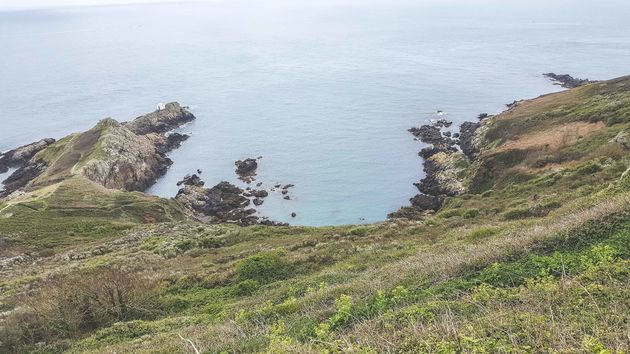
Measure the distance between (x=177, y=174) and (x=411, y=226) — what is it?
58859 mm

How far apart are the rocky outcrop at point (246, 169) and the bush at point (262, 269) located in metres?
52.4

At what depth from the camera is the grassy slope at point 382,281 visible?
9633 millimetres

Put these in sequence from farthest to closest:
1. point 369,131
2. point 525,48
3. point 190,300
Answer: point 525,48 → point 369,131 → point 190,300

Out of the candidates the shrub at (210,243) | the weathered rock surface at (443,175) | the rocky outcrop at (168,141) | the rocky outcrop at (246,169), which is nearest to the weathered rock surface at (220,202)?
the rocky outcrop at (246,169)

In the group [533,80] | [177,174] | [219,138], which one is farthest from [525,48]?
[177,174]

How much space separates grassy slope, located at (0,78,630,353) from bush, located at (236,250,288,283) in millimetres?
70

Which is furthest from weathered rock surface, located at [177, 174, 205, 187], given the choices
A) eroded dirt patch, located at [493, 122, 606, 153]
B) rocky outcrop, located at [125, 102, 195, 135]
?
eroded dirt patch, located at [493, 122, 606, 153]

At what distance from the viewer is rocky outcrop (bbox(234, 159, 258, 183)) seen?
78375 mm

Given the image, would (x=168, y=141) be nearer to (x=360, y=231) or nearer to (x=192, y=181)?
(x=192, y=181)

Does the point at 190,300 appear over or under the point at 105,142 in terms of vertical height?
under

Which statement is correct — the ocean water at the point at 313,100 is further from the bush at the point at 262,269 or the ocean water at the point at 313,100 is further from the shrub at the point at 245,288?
the shrub at the point at 245,288

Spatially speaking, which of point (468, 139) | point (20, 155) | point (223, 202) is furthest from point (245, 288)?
point (20, 155)

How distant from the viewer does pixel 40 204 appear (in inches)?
2315

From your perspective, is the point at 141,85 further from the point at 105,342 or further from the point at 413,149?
the point at 105,342
